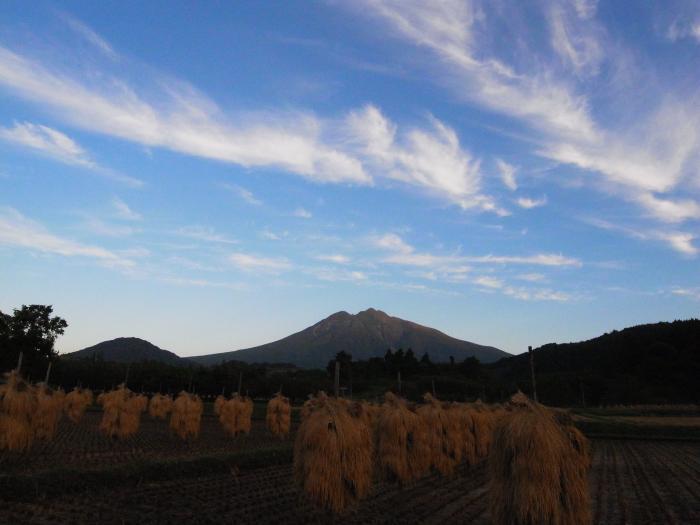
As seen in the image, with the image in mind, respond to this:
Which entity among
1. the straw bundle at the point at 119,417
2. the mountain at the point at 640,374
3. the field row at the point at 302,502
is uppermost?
the mountain at the point at 640,374

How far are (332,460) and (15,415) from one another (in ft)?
42.7

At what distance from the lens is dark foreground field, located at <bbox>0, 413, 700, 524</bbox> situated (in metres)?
12.4

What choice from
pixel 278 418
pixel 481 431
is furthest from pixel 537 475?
pixel 278 418

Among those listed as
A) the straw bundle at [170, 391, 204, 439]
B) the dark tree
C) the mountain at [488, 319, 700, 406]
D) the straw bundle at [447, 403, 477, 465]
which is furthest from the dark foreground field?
the mountain at [488, 319, 700, 406]

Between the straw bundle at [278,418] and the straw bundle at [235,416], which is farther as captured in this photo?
the straw bundle at [278,418]

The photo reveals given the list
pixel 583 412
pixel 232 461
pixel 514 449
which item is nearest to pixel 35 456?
pixel 232 461

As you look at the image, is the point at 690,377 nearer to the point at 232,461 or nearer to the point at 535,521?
the point at 232,461

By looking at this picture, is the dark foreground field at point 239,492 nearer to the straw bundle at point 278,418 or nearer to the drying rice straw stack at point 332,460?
the drying rice straw stack at point 332,460

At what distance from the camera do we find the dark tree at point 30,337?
6303 cm

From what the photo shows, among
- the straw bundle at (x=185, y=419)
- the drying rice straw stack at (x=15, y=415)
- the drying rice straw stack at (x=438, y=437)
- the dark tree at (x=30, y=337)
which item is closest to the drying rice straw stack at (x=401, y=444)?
the drying rice straw stack at (x=438, y=437)

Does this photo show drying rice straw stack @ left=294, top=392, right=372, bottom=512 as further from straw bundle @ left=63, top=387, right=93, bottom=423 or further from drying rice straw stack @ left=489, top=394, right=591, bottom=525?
straw bundle @ left=63, top=387, right=93, bottom=423

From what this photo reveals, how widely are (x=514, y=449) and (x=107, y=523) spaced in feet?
28.6

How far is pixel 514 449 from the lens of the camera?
28.5ft

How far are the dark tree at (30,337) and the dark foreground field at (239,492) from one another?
158 feet
